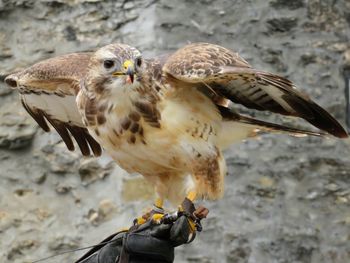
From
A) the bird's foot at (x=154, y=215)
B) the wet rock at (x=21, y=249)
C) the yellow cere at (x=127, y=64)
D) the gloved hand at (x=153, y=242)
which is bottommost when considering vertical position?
the wet rock at (x=21, y=249)

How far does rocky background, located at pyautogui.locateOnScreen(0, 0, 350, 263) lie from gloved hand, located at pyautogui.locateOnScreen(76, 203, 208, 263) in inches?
56.3

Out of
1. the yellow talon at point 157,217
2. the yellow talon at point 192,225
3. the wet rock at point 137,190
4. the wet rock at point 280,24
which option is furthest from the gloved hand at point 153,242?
the wet rock at point 280,24

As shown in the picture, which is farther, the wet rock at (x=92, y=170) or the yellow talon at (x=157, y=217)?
the wet rock at (x=92, y=170)

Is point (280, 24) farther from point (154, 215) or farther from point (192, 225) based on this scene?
point (192, 225)

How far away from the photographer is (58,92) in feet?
12.5

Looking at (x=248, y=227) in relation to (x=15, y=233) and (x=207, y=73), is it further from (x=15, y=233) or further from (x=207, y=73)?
(x=207, y=73)

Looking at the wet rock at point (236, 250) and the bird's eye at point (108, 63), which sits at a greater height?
the bird's eye at point (108, 63)

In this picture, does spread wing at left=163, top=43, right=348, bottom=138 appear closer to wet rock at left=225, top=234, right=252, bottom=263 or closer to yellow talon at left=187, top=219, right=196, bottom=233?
yellow talon at left=187, top=219, right=196, bottom=233

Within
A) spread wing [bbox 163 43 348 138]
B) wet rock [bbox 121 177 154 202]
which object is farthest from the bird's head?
wet rock [bbox 121 177 154 202]

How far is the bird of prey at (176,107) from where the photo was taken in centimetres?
322

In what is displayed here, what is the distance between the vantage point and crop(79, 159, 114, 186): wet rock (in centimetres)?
457

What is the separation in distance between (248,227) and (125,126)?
1445 millimetres

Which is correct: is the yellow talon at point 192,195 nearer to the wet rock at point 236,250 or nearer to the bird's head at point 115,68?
the bird's head at point 115,68

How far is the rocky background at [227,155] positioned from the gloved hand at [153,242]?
4.69 feet
